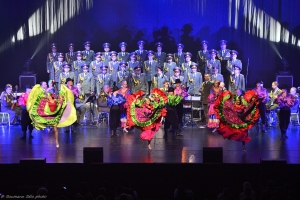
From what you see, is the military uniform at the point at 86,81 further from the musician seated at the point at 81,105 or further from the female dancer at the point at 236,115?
the female dancer at the point at 236,115

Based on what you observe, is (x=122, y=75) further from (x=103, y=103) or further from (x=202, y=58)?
(x=202, y=58)

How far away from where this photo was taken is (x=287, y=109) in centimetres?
1382

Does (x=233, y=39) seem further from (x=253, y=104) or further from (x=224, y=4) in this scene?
(x=253, y=104)

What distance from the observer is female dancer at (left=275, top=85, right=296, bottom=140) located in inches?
541

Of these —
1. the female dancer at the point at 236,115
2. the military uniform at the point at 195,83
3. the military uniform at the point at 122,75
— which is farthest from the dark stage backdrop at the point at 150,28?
the female dancer at the point at 236,115

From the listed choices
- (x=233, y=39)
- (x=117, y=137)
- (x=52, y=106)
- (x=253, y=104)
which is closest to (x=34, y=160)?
(x=52, y=106)

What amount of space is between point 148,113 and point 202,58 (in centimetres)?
588

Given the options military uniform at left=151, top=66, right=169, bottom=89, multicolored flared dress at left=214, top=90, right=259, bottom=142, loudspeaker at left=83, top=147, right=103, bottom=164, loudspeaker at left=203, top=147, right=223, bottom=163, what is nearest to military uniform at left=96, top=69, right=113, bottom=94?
military uniform at left=151, top=66, right=169, bottom=89

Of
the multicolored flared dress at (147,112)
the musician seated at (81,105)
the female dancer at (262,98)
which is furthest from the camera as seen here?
the musician seated at (81,105)

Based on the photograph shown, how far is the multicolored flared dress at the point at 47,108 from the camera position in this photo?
41.7 ft

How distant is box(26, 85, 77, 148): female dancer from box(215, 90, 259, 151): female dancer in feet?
11.3

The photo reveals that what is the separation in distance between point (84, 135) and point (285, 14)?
8.64 m

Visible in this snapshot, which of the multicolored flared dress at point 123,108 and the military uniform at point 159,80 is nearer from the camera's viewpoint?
the multicolored flared dress at point 123,108

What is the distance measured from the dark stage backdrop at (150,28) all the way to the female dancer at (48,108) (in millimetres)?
6680
